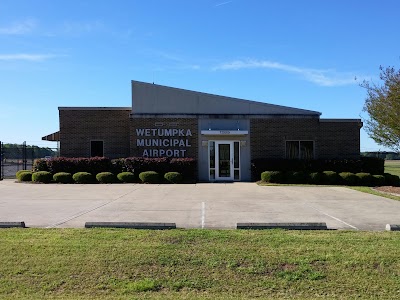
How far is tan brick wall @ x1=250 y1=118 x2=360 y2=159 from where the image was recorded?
81.9ft

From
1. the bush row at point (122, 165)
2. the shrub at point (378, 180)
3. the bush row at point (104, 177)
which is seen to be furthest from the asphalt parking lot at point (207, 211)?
the bush row at point (122, 165)

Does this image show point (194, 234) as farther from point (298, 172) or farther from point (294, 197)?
point (298, 172)

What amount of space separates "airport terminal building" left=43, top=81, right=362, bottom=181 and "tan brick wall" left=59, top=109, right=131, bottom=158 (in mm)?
1140

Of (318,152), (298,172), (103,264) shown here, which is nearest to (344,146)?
(318,152)

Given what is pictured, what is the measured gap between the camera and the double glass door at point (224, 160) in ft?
81.7

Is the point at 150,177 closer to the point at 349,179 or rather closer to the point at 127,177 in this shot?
the point at 127,177

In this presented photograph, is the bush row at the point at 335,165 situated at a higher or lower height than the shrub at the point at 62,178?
higher

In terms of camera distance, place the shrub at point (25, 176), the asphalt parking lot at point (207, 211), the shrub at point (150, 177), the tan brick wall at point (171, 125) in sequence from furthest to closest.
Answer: the tan brick wall at point (171, 125)
the shrub at point (25, 176)
the shrub at point (150, 177)
the asphalt parking lot at point (207, 211)

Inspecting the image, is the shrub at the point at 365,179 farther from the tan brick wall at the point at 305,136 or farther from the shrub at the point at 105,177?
the shrub at the point at 105,177

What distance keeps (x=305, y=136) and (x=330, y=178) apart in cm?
389

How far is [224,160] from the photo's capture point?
82.2ft

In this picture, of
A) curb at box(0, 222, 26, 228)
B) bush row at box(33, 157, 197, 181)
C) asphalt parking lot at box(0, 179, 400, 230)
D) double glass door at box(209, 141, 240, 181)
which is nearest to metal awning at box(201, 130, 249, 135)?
double glass door at box(209, 141, 240, 181)

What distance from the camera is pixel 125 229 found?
8.04 m

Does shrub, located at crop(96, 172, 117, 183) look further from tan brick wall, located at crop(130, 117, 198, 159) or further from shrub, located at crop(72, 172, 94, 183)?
tan brick wall, located at crop(130, 117, 198, 159)
